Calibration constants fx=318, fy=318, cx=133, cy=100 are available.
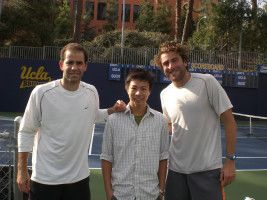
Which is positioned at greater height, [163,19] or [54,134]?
[163,19]

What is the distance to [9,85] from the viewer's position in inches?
664

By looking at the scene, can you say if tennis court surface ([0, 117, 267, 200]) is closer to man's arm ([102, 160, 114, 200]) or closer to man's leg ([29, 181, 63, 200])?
man's leg ([29, 181, 63, 200])

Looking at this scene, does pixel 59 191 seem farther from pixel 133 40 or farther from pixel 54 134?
pixel 133 40

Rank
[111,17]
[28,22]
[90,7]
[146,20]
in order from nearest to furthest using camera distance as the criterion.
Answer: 1. [28,22]
2. [146,20]
3. [111,17]
4. [90,7]

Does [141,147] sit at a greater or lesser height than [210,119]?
lesser

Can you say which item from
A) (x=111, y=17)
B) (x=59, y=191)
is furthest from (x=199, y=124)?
(x=111, y=17)

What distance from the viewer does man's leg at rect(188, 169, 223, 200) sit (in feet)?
9.07

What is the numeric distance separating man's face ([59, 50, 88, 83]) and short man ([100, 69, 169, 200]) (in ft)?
1.52

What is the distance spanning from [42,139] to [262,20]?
22.5m

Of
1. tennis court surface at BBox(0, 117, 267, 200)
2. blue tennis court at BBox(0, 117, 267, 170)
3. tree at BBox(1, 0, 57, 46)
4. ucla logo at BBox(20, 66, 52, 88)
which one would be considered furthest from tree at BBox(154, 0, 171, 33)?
tennis court surface at BBox(0, 117, 267, 200)


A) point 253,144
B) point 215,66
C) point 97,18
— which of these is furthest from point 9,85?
point 97,18

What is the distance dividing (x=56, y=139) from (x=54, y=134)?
46 mm

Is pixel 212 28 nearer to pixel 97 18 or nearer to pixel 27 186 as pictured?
pixel 97 18

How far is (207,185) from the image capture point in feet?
9.08
